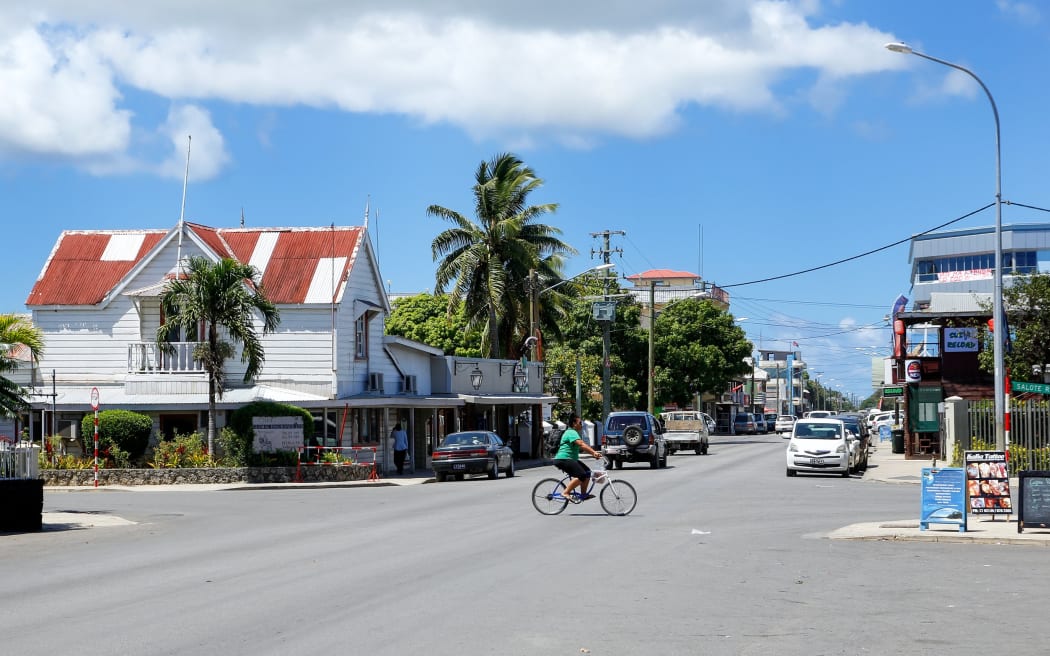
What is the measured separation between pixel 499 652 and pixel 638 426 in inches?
1245

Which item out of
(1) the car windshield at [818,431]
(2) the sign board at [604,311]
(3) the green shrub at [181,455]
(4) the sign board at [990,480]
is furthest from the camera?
(2) the sign board at [604,311]

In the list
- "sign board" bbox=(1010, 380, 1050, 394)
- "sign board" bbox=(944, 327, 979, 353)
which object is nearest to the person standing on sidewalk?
"sign board" bbox=(1010, 380, 1050, 394)

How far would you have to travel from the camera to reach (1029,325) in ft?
127

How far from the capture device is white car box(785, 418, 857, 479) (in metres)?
35.4

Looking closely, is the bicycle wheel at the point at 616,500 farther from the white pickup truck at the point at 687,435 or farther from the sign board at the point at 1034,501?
the white pickup truck at the point at 687,435

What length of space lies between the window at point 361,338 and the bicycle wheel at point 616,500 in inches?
796

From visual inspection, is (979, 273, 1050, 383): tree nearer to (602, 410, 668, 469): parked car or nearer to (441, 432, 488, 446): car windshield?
(602, 410, 668, 469): parked car

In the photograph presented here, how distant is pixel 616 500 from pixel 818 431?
668 inches

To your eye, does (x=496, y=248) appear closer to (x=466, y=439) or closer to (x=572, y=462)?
(x=466, y=439)

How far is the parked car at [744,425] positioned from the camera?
10012cm

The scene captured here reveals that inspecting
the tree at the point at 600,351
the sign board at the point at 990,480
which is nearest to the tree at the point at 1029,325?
the sign board at the point at 990,480

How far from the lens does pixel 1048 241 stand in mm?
106312

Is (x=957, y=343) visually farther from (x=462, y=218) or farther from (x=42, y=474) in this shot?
(x=42, y=474)

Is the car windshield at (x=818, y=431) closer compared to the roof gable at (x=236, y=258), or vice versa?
the car windshield at (x=818, y=431)
